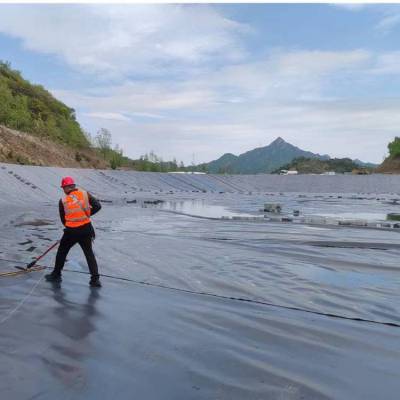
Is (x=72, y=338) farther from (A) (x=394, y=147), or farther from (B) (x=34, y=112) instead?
(A) (x=394, y=147)

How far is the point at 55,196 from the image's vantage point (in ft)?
71.3

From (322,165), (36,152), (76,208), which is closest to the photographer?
(76,208)

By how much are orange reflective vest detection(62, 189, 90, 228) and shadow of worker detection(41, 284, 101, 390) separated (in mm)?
964

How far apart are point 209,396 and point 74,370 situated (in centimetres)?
117

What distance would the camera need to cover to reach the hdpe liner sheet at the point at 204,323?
10.9ft

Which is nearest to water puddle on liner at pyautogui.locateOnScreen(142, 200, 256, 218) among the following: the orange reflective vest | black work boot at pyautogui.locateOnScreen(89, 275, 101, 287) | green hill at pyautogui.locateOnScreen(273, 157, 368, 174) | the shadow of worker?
black work boot at pyautogui.locateOnScreen(89, 275, 101, 287)

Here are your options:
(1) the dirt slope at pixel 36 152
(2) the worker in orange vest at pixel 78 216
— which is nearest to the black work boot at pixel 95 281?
(2) the worker in orange vest at pixel 78 216

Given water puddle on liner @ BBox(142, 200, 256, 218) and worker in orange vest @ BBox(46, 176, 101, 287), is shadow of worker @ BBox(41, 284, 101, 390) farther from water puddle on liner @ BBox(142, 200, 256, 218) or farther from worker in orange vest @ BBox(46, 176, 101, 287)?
water puddle on liner @ BBox(142, 200, 256, 218)

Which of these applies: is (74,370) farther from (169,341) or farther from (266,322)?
(266,322)

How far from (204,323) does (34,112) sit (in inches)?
2047

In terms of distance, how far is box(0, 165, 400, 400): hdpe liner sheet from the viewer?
3.32m

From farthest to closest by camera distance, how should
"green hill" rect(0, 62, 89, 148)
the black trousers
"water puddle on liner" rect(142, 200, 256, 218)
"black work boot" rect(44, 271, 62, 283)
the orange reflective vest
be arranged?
1. "green hill" rect(0, 62, 89, 148)
2. "water puddle on liner" rect(142, 200, 256, 218)
3. "black work boot" rect(44, 271, 62, 283)
4. the black trousers
5. the orange reflective vest

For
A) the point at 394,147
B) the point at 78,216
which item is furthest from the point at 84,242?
the point at 394,147

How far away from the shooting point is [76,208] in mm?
5965
